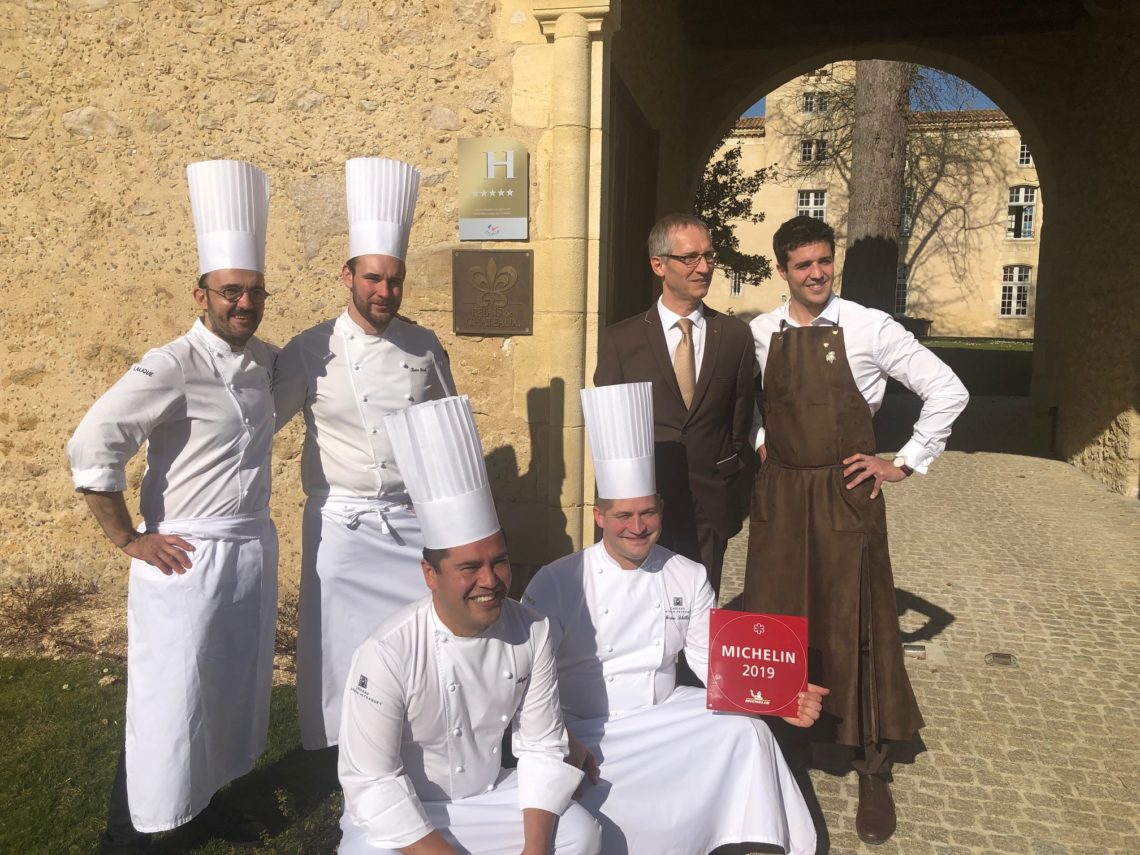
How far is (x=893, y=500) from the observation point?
24.0ft

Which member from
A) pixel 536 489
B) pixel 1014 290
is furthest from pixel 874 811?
pixel 1014 290

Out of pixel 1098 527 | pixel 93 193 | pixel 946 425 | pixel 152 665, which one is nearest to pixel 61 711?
pixel 152 665

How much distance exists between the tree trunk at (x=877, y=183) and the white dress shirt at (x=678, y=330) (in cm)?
865

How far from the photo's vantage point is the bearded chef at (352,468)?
2824mm

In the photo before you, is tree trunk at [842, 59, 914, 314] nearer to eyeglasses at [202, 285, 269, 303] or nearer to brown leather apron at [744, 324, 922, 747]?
brown leather apron at [744, 324, 922, 747]

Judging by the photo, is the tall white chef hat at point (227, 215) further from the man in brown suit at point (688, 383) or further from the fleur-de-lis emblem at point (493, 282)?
the fleur-de-lis emblem at point (493, 282)

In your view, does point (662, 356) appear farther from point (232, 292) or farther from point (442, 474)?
point (232, 292)

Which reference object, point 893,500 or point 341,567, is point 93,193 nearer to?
point 341,567

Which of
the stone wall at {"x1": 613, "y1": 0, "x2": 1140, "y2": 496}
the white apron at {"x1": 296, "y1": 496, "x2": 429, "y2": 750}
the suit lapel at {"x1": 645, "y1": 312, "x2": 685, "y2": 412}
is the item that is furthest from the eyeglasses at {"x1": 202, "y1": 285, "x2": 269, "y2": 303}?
the stone wall at {"x1": 613, "y1": 0, "x2": 1140, "y2": 496}

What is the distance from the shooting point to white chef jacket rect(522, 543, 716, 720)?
2637 millimetres

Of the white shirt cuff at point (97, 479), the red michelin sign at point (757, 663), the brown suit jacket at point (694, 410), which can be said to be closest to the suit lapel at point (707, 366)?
the brown suit jacket at point (694, 410)

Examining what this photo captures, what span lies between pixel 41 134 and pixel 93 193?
42cm

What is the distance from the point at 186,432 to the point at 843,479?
213 centimetres

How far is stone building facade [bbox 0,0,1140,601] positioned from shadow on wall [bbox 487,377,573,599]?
0.01 metres
